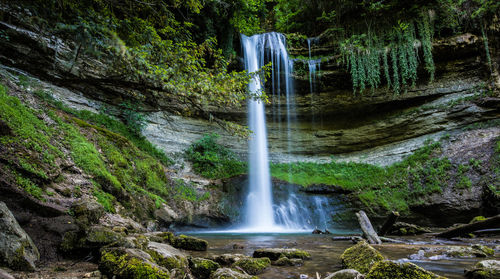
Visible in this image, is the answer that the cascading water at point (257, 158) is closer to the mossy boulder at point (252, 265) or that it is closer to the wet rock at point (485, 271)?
the mossy boulder at point (252, 265)

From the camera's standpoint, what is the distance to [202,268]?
3.10 metres

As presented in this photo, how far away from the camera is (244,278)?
2.73 meters

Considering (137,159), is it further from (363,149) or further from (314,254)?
(363,149)

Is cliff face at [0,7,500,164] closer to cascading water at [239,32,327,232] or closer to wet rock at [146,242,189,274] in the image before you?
cascading water at [239,32,327,232]

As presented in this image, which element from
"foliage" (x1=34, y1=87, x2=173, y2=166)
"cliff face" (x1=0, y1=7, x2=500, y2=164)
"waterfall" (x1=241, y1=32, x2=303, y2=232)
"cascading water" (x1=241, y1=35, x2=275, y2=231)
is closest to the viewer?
"foliage" (x1=34, y1=87, x2=173, y2=166)

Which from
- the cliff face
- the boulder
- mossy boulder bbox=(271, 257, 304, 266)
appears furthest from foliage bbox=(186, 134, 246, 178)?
the boulder

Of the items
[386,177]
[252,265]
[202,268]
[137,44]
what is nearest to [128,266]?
[202,268]

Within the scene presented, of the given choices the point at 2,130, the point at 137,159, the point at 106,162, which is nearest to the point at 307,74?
the point at 137,159

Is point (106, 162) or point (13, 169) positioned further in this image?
point (106, 162)

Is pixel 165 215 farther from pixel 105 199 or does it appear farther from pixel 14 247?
pixel 14 247

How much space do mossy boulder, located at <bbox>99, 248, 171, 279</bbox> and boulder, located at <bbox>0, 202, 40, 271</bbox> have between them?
656 millimetres

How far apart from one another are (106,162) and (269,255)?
5.58m

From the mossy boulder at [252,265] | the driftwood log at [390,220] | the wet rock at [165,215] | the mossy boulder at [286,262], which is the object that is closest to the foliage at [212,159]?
the wet rock at [165,215]

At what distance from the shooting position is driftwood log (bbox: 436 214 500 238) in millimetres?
5729
